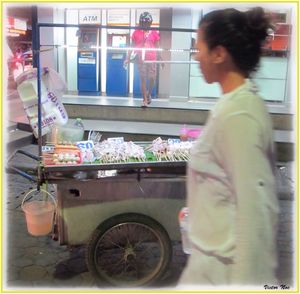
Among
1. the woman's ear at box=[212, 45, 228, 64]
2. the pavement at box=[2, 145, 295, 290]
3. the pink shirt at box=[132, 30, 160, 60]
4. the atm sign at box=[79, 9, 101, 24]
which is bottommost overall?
the pavement at box=[2, 145, 295, 290]

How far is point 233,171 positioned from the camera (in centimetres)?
125

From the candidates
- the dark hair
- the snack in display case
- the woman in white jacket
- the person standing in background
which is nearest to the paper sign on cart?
the snack in display case

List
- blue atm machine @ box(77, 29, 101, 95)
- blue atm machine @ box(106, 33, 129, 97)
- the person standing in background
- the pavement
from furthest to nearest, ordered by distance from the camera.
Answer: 1. blue atm machine @ box(77, 29, 101, 95)
2. blue atm machine @ box(106, 33, 129, 97)
3. the person standing in background
4. the pavement

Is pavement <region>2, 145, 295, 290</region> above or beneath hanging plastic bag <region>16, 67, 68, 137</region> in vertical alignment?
beneath

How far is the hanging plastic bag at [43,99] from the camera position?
131 inches

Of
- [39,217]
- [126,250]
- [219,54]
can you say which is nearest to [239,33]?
[219,54]

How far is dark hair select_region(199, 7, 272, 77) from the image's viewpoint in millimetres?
1332

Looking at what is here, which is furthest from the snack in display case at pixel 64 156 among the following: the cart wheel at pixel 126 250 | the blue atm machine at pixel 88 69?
the blue atm machine at pixel 88 69

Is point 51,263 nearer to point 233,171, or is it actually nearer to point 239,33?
point 233,171

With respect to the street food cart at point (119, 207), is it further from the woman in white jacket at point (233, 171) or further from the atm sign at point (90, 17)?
the atm sign at point (90, 17)

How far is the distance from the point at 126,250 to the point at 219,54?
6.86ft

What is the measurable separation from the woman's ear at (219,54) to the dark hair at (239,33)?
0.01m

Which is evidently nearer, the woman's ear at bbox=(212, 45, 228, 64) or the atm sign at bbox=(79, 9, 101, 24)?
the woman's ear at bbox=(212, 45, 228, 64)

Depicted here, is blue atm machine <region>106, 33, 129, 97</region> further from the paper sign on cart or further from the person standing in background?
the paper sign on cart
